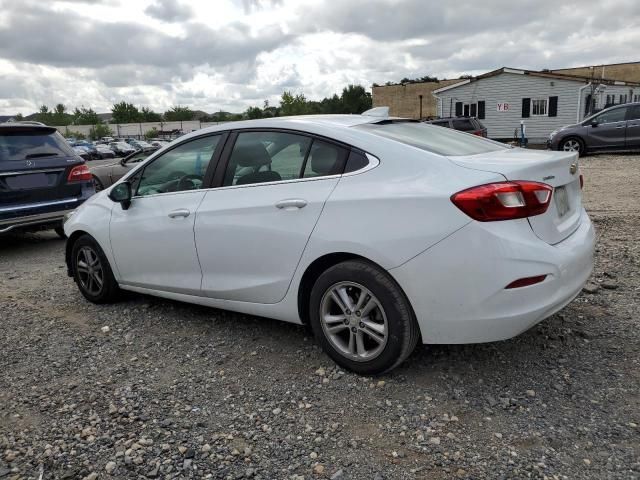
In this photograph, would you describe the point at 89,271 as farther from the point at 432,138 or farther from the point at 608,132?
the point at 608,132

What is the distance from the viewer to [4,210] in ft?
21.9

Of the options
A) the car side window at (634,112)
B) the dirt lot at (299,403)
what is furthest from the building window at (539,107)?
the dirt lot at (299,403)

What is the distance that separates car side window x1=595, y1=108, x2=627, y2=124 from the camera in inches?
659

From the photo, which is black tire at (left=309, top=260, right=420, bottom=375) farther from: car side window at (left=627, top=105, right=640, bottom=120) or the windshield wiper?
car side window at (left=627, top=105, right=640, bottom=120)

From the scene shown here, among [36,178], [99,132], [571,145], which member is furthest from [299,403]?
[99,132]

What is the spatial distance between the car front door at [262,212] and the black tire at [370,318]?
0.87 ft

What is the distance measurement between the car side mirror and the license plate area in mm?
3198

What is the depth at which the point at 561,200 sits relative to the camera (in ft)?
10.3

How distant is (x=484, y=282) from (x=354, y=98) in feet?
260

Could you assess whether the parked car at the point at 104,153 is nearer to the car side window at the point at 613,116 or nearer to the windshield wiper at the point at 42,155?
the car side window at the point at 613,116

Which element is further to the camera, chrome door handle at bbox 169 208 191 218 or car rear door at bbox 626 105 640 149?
car rear door at bbox 626 105 640 149

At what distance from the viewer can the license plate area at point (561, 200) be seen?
120 inches

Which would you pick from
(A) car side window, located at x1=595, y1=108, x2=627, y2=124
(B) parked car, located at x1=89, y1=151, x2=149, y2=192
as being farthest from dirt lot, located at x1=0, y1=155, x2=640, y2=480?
(A) car side window, located at x1=595, y1=108, x2=627, y2=124

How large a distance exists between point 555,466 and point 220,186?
2.63m
